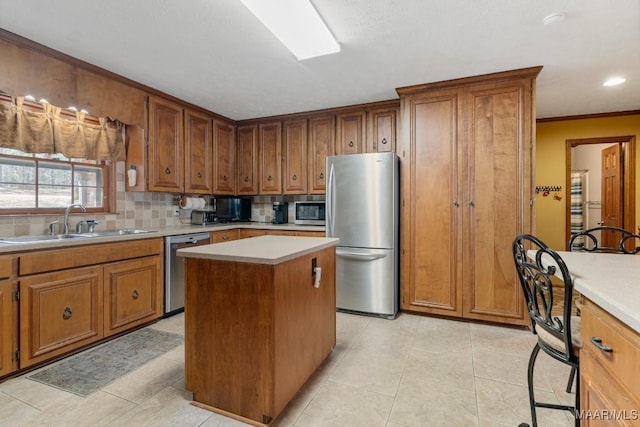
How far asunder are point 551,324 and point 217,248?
5.51 feet

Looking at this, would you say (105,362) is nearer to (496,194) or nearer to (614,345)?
(614,345)

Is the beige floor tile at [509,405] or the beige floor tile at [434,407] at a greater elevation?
the beige floor tile at [509,405]

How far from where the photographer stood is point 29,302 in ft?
6.79

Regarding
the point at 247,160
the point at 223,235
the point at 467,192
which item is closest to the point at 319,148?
the point at 247,160

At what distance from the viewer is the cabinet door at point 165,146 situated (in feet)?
10.7

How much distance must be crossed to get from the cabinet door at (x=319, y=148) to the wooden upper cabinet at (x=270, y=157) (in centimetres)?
47

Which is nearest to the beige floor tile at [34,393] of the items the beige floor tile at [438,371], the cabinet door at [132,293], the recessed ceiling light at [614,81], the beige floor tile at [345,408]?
the cabinet door at [132,293]

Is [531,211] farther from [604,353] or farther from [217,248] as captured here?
[217,248]

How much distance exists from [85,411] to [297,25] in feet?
8.60

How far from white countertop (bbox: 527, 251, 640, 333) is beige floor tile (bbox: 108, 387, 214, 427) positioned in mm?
1801

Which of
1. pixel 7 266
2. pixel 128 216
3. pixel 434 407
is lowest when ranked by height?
pixel 434 407

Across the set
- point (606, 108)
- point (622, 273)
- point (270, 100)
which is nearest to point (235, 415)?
point (622, 273)

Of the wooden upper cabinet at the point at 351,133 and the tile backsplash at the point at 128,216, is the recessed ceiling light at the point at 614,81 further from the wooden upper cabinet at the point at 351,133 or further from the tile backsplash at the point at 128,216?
the tile backsplash at the point at 128,216

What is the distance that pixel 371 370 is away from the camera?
2.14 m
